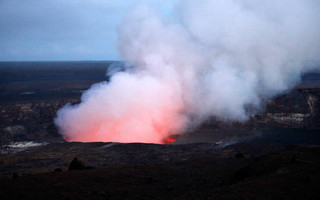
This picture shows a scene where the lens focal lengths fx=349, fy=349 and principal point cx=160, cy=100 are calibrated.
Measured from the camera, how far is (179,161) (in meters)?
27.6

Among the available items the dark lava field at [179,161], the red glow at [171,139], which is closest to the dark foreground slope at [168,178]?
the dark lava field at [179,161]

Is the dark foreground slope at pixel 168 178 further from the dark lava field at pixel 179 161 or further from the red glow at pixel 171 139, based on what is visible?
the red glow at pixel 171 139

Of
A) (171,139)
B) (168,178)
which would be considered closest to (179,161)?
(168,178)

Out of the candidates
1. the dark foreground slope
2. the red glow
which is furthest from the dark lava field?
the red glow

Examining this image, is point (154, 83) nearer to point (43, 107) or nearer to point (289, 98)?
point (43, 107)

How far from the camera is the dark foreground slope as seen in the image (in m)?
15.4

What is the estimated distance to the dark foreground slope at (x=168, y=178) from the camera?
15.4 m

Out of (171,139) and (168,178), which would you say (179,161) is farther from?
(171,139)

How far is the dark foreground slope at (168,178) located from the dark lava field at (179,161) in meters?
0.05

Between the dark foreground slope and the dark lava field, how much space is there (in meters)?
0.05

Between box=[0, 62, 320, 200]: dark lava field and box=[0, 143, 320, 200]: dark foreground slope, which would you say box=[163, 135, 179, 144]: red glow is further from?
box=[0, 143, 320, 200]: dark foreground slope

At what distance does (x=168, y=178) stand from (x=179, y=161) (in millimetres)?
7096

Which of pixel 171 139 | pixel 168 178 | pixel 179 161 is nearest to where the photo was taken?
pixel 168 178

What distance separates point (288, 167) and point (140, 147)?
1649 cm
